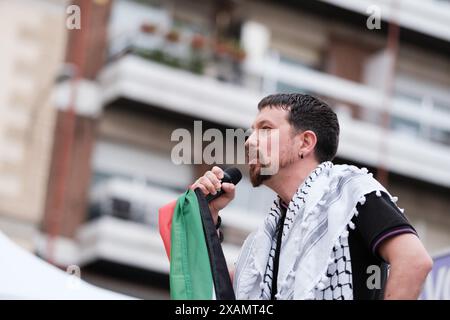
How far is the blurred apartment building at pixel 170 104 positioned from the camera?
14984mm

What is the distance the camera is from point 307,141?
3758mm

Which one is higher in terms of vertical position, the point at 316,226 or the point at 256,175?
the point at 256,175

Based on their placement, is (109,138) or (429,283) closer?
(429,283)

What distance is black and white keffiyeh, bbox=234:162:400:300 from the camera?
11.1 feet

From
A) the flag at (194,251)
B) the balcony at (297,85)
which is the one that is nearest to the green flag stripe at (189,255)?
the flag at (194,251)

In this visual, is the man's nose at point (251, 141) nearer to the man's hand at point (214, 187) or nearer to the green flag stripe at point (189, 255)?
the man's hand at point (214, 187)

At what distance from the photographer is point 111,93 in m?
15.6

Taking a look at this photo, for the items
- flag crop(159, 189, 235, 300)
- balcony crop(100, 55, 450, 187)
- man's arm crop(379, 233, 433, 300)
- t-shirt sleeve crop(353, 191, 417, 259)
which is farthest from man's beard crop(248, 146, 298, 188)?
balcony crop(100, 55, 450, 187)

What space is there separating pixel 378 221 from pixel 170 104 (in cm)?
1240

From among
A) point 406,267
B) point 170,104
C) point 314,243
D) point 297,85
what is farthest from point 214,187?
point 297,85

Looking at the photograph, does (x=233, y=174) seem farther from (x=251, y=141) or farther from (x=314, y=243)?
(x=314, y=243)

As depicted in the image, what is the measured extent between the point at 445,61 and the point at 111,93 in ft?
18.8
